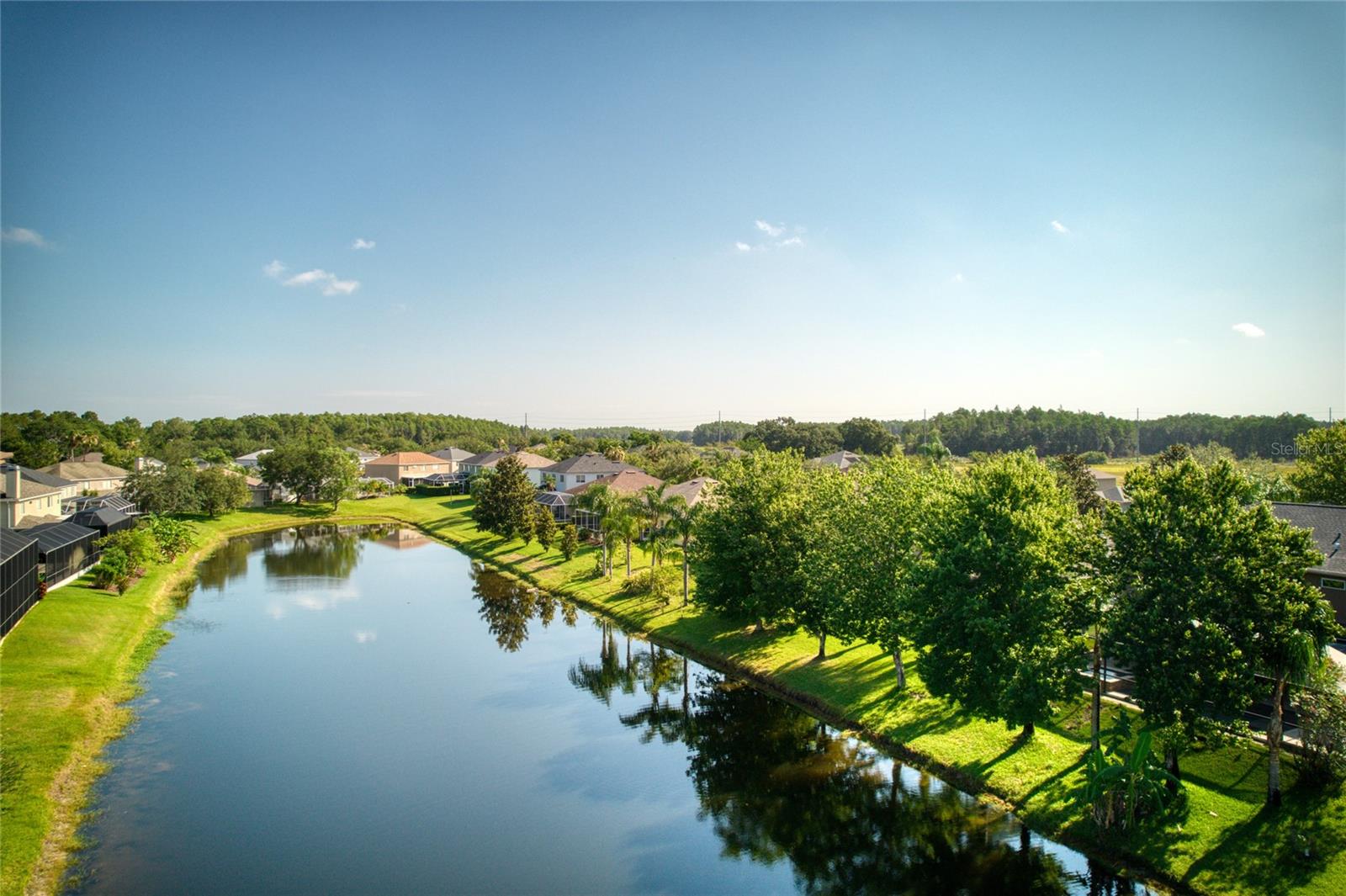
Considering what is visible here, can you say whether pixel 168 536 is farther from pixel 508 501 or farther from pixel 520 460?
pixel 520 460

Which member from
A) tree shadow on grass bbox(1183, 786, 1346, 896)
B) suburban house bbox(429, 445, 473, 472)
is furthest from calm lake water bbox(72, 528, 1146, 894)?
suburban house bbox(429, 445, 473, 472)

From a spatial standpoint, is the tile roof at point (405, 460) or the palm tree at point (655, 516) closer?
the palm tree at point (655, 516)

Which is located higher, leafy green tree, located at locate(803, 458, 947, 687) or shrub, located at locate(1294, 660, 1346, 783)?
leafy green tree, located at locate(803, 458, 947, 687)

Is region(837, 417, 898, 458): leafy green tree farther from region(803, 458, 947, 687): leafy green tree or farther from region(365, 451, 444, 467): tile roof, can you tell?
region(803, 458, 947, 687): leafy green tree

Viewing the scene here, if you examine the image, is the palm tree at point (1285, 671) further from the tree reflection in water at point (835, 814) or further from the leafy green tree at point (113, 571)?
the leafy green tree at point (113, 571)

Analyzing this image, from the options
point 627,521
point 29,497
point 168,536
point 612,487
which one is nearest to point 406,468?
point 612,487

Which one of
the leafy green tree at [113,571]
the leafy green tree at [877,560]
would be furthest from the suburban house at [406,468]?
the leafy green tree at [877,560]

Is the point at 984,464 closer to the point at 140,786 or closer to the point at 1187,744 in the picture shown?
the point at 1187,744

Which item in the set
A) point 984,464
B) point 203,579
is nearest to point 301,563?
point 203,579
